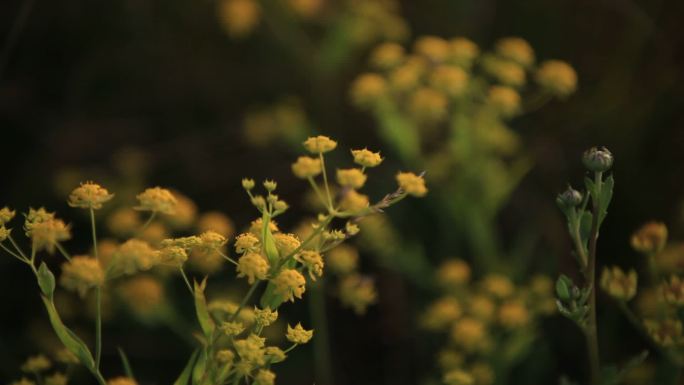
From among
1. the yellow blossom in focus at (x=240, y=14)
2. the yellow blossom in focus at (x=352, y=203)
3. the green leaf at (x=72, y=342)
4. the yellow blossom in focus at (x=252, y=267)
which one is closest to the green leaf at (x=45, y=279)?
the green leaf at (x=72, y=342)

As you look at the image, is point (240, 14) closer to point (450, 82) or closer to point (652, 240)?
point (450, 82)

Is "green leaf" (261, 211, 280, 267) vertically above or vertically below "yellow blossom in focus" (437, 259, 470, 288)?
below

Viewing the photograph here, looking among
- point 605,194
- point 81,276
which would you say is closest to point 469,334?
point 605,194

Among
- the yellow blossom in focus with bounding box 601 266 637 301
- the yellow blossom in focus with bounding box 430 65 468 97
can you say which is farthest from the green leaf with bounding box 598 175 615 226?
the yellow blossom in focus with bounding box 430 65 468 97

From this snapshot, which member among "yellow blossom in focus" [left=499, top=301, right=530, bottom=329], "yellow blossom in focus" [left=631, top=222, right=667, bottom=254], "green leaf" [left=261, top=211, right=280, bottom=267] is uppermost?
"yellow blossom in focus" [left=499, top=301, right=530, bottom=329]

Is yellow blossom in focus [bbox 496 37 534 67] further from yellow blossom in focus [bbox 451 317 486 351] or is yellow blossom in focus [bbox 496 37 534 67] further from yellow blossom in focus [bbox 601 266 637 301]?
yellow blossom in focus [bbox 601 266 637 301]

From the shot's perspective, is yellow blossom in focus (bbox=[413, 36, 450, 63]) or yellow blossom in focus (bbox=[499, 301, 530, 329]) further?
yellow blossom in focus (bbox=[413, 36, 450, 63])

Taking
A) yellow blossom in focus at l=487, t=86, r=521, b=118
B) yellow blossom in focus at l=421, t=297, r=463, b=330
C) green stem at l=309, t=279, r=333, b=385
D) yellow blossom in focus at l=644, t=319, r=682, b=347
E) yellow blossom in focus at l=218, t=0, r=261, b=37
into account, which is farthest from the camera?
yellow blossom in focus at l=218, t=0, r=261, b=37

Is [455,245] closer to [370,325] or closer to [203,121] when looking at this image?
[370,325]
